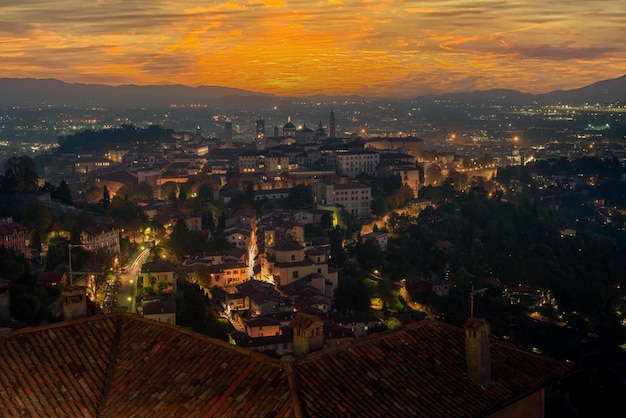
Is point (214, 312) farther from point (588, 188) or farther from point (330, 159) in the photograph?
point (588, 188)

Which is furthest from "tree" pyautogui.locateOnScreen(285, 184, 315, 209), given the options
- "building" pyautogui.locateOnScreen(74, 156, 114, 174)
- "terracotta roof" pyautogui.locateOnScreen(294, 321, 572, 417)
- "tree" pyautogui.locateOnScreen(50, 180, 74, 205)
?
"terracotta roof" pyautogui.locateOnScreen(294, 321, 572, 417)

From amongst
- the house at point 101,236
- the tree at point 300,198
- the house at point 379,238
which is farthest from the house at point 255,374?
the tree at point 300,198

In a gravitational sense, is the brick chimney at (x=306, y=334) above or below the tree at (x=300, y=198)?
above

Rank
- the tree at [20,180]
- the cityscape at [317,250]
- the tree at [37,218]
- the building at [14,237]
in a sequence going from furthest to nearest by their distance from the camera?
the tree at [20,180] → the tree at [37,218] → the building at [14,237] → the cityscape at [317,250]

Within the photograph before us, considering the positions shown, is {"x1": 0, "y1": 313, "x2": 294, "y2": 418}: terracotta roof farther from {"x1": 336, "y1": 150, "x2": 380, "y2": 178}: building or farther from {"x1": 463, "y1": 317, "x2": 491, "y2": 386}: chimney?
{"x1": 336, "y1": 150, "x2": 380, "y2": 178}: building

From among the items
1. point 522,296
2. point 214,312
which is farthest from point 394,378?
point 522,296

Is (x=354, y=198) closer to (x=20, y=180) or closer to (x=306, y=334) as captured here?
(x=20, y=180)

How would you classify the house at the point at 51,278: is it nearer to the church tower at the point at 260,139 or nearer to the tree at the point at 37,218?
the tree at the point at 37,218
